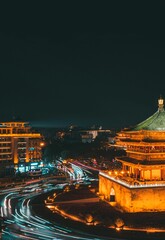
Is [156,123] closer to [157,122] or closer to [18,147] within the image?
[157,122]

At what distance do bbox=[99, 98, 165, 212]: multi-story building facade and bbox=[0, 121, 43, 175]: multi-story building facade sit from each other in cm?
3492

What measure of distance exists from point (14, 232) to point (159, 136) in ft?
69.7

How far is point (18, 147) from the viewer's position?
8294cm

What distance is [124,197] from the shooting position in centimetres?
4384

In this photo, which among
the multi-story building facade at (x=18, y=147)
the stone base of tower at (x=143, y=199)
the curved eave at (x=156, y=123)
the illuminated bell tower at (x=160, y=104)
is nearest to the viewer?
the stone base of tower at (x=143, y=199)

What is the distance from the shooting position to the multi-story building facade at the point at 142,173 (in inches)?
1663

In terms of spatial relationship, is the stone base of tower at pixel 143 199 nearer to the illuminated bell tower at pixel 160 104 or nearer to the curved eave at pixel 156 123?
the curved eave at pixel 156 123

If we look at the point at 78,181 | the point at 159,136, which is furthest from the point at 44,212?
the point at 78,181

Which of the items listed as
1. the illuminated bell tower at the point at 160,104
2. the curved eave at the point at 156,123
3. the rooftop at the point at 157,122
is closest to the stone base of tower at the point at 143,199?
the curved eave at the point at 156,123

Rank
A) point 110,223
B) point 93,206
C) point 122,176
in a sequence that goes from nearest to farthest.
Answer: point 110,223 → point 93,206 → point 122,176

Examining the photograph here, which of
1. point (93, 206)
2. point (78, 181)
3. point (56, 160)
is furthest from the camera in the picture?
point (56, 160)

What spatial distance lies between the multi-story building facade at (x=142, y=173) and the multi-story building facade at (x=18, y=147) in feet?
115

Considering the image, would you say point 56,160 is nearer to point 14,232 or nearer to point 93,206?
point 93,206

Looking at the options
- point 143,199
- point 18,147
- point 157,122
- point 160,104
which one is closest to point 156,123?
point 157,122
